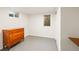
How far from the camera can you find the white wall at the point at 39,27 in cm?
784

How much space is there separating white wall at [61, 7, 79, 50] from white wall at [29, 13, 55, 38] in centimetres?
417

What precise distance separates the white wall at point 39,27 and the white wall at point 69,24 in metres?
4.17

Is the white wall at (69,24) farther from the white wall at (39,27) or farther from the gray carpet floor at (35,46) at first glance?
the white wall at (39,27)

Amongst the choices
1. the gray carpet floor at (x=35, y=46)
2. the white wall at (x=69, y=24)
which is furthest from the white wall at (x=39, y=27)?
the white wall at (x=69, y=24)

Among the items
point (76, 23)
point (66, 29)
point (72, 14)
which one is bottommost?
point (66, 29)

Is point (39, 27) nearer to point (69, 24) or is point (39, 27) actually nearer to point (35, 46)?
point (35, 46)

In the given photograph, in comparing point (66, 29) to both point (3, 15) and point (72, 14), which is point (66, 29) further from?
point (3, 15)

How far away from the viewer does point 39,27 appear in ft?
28.2

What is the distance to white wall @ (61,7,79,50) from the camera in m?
3.55
